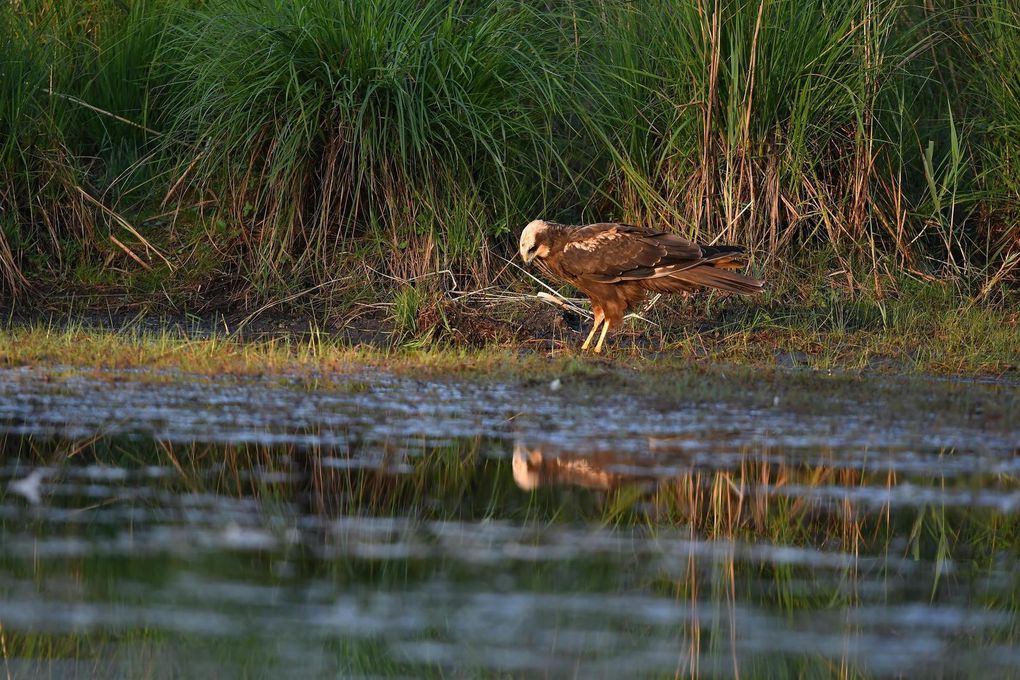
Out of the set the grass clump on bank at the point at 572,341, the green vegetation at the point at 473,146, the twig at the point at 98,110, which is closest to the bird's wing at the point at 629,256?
the grass clump on bank at the point at 572,341

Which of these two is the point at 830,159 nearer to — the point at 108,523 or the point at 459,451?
the point at 459,451

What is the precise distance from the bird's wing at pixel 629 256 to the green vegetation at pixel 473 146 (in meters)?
1.07

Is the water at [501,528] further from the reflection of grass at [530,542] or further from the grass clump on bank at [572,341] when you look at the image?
the grass clump on bank at [572,341]

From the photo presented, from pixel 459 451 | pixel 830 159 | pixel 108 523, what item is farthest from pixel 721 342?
pixel 108 523

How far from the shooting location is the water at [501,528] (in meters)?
3.51

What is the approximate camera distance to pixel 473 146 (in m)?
9.06

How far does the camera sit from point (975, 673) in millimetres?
3412

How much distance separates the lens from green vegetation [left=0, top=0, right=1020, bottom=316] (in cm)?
891

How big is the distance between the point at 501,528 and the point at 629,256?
3579mm

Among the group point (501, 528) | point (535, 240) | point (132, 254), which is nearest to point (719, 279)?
point (535, 240)

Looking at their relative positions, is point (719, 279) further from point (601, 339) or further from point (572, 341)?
point (572, 341)

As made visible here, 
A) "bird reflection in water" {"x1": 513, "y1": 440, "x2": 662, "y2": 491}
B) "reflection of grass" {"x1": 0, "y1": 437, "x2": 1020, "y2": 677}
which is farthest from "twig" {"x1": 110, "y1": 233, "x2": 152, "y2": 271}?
"bird reflection in water" {"x1": 513, "y1": 440, "x2": 662, "y2": 491}

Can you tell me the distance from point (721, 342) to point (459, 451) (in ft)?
10.3

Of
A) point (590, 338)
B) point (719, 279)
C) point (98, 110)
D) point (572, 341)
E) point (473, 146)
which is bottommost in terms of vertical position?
point (572, 341)
